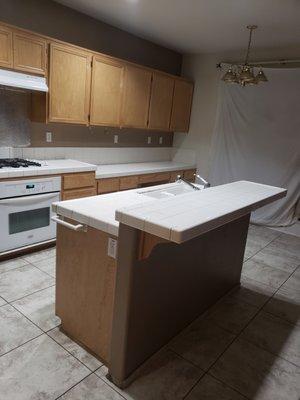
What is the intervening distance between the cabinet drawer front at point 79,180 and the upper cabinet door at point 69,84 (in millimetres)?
655

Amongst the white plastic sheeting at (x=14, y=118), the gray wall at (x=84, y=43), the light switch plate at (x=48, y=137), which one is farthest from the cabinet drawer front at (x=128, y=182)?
the white plastic sheeting at (x=14, y=118)

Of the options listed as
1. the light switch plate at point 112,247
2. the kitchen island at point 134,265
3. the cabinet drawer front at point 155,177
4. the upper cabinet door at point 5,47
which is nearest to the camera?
the kitchen island at point 134,265

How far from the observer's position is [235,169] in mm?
4977

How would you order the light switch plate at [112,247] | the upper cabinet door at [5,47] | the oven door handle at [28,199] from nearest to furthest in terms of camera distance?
the light switch plate at [112,247] < the upper cabinet door at [5,47] < the oven door handle at [28,199]

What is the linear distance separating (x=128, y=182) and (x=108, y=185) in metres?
0.34

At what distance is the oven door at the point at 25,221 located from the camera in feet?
9.67

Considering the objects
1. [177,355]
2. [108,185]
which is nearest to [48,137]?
[108,185]

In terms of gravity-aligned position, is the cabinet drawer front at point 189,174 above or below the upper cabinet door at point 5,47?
below

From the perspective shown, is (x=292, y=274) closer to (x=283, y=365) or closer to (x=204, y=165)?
(x=283, y=365)

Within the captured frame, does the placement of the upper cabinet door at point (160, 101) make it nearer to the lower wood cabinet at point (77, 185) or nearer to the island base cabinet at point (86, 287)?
the lower wood cabinet at point (77, 185)

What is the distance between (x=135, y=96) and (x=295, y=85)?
223 centimetres

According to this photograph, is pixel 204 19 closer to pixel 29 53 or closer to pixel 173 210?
pixel 29 53

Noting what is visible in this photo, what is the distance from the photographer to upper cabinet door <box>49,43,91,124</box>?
3285 mm

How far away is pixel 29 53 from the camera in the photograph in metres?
3.02
